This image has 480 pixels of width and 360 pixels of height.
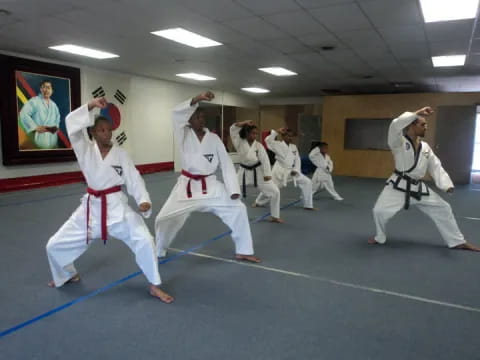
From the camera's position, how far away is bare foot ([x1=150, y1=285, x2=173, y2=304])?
94.8 inches

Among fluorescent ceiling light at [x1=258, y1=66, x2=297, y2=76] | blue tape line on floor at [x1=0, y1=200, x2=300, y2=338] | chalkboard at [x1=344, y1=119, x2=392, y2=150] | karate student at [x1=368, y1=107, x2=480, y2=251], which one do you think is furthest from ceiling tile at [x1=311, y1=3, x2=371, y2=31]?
chalkboard at [x1=344, y1=119, x2=392, y2=150]

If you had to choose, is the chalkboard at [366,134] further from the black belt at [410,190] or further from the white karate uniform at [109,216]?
the white karate uniform at [109,216]

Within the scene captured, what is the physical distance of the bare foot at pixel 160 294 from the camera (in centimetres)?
241

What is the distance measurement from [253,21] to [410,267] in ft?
10.7

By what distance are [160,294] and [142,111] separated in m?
7.70

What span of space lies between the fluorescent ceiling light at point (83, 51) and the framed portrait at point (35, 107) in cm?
88

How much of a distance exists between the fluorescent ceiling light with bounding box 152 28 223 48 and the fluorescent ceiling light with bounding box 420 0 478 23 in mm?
2841

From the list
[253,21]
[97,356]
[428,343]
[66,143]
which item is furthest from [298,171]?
[66,143]

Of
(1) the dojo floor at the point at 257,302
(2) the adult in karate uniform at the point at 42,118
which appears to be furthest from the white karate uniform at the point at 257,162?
(2) the adult in karate uniform at the point at 42,118

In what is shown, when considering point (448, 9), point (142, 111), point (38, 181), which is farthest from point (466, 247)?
point (142, 111)

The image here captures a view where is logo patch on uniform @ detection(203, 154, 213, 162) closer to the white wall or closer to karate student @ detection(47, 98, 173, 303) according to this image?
karate student @ detection(47, 98, 173, 303)

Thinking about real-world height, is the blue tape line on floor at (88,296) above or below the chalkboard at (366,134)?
below

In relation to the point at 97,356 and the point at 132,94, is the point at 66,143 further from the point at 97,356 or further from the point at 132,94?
the point at 97,356

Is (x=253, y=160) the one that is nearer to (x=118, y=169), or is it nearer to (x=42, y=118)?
(x=118, y=169)
